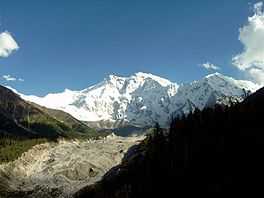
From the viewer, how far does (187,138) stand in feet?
516

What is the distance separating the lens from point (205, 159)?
133250mm

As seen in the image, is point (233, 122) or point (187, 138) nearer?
point (233, 122)

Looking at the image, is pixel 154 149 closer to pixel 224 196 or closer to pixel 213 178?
pixel 213 178

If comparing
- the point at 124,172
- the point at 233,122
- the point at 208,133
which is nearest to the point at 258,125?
the point at 233,122

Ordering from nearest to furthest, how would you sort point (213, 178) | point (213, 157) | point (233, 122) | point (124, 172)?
1. point (213, 178)
2. point (213, 157)
3. point (233, 122)
4. point (124, 172)

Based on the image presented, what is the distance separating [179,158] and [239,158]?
3123cm

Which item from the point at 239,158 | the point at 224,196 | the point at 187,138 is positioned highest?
the point at 187,138

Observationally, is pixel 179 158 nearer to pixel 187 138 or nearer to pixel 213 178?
pixel 187 138

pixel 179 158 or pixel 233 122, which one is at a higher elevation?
pixel 233 122

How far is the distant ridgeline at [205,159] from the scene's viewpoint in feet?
367

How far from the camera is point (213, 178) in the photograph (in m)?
118

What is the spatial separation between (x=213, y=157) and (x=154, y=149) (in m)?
41.6

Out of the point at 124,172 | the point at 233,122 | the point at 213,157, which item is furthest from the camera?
the point at 124,172

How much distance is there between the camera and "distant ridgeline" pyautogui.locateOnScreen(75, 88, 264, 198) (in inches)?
4402
